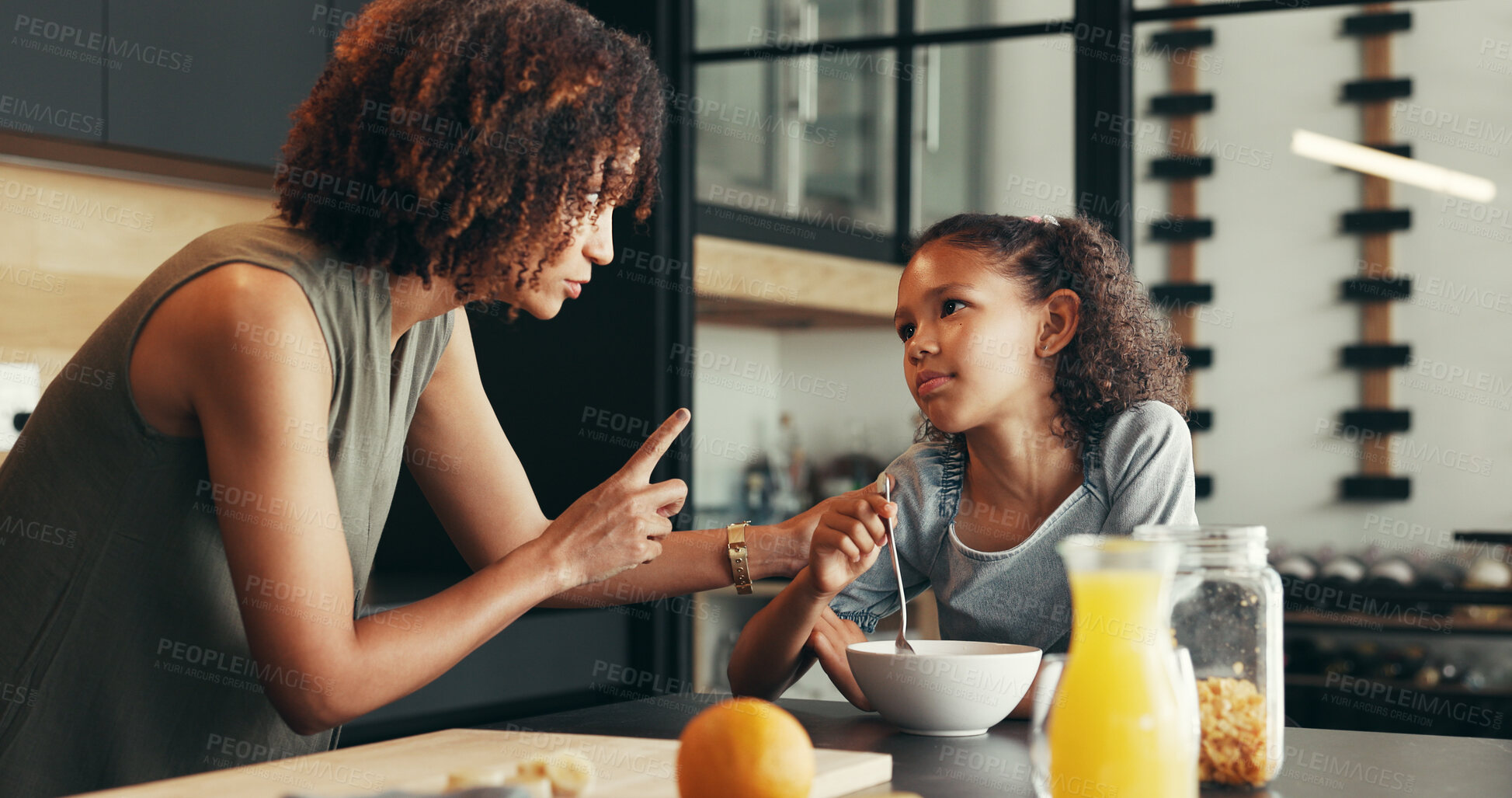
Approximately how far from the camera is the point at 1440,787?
92 cm

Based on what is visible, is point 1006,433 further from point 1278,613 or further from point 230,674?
point 230,674

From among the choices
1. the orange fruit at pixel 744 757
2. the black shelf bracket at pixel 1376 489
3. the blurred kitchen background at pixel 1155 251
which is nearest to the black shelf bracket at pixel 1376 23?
the blurred kitchen background at pixel 1155 251

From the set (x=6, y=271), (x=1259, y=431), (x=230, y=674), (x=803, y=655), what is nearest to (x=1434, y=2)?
(x=1259, y=431)

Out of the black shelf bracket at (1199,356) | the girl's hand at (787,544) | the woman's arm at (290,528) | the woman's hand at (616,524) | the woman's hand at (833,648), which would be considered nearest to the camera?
the woman's arm at (290,528)

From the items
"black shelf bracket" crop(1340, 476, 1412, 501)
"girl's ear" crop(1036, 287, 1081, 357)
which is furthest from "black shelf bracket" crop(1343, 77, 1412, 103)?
"girl's ear" crop(1036, 287, 1081, 357)

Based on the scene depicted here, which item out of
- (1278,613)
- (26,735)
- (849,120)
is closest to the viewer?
(1278,613)

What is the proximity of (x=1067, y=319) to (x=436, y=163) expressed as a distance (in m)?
0.78

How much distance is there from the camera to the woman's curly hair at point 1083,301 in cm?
155

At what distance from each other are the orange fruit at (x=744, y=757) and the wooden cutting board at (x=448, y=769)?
3.1 inches

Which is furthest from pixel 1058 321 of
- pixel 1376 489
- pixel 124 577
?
pixel 1376 489

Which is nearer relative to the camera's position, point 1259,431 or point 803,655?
point 803,655

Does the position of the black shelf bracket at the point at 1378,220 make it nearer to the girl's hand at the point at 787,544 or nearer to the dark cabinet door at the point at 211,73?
the girl's hand at the point at 787,544

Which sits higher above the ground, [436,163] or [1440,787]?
[436,163]

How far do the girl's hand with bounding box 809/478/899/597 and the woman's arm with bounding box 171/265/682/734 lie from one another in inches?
12.3
